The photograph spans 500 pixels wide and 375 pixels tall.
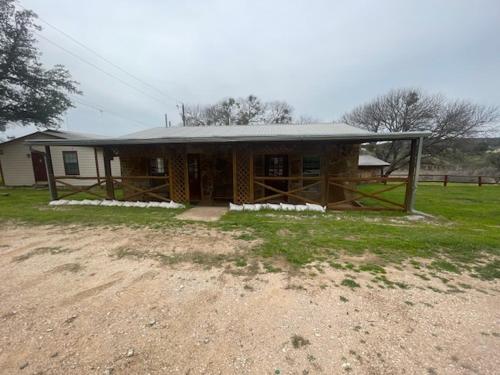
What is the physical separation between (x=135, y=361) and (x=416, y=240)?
198 inches

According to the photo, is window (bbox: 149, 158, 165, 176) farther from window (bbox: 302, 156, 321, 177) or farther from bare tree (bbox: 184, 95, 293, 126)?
bare tree (bbox: 184, 95, 293, 126)

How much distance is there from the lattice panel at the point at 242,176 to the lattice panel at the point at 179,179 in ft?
6.47

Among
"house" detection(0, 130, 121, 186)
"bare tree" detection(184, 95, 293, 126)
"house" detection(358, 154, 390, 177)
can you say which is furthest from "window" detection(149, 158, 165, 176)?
"bare tree" detection(184, 95, 293, 126)

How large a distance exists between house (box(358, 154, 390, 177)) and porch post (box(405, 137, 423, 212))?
11.1m

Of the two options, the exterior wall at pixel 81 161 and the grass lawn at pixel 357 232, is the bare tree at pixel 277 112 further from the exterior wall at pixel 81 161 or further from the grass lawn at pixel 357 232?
the grass lawn at pixel 357 232

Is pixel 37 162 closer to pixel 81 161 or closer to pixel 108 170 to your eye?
Result: pixel 81 161

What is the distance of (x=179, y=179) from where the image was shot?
8109mm

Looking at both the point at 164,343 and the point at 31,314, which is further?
the point at 31,314

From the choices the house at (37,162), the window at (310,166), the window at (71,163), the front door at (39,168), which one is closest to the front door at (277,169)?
the window at (310,166)

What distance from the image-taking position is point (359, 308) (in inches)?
94.2

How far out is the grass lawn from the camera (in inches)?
139

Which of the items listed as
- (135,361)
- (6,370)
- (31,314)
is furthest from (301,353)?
(31,314)

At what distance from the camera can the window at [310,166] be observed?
8.36m

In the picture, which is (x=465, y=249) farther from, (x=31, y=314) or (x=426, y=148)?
(x=426, y=148)
